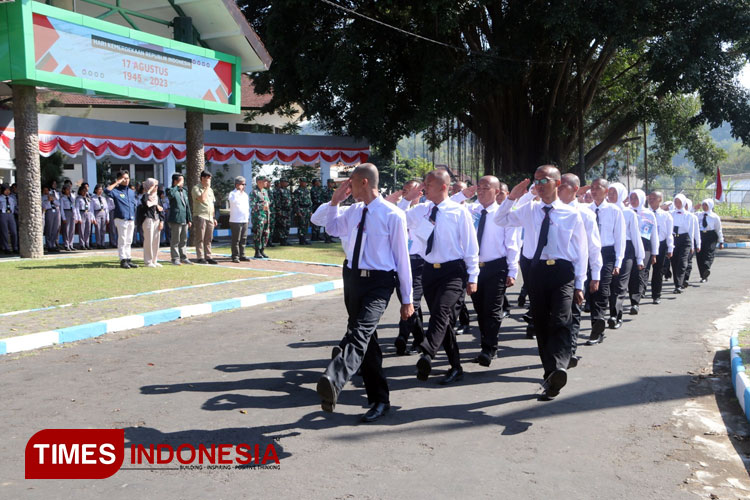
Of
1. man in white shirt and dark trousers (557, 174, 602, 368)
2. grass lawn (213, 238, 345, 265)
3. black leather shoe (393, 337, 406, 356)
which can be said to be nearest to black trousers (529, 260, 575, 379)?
man in white shirt and dark trousers (557, 174, 602, 368)

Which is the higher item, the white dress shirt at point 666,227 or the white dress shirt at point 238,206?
the white dress shirt at point 238,206

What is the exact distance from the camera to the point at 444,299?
6.06 m

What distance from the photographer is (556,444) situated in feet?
15.1

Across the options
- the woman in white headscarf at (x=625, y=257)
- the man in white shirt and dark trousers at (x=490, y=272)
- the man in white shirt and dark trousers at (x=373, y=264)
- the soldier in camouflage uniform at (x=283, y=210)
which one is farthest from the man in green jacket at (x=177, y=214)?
the man in white shirt and dark trousers at (x=373, y=264)

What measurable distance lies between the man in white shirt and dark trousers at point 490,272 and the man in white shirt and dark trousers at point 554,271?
1.10 metres

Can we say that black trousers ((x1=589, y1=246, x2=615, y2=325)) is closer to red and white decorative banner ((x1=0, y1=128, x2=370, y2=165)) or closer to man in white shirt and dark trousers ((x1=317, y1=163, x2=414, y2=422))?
man in white shirt and dark trousers ((x1=317, y1=163, x2=414, y2=422))

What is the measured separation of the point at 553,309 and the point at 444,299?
36.1 inches

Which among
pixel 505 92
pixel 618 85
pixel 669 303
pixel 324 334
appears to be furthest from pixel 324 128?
pixel 324 334

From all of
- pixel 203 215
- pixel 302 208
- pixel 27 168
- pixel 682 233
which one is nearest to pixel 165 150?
pixel 302 208

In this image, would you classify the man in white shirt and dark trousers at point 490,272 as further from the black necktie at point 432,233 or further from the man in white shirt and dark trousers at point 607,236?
the man in white shirt and dark trousers at point 607,236

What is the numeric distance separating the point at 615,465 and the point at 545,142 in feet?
75.5

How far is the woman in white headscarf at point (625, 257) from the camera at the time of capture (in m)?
8.80

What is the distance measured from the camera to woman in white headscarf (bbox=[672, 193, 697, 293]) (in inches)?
521

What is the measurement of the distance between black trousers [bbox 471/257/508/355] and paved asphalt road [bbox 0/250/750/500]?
0.30 m
